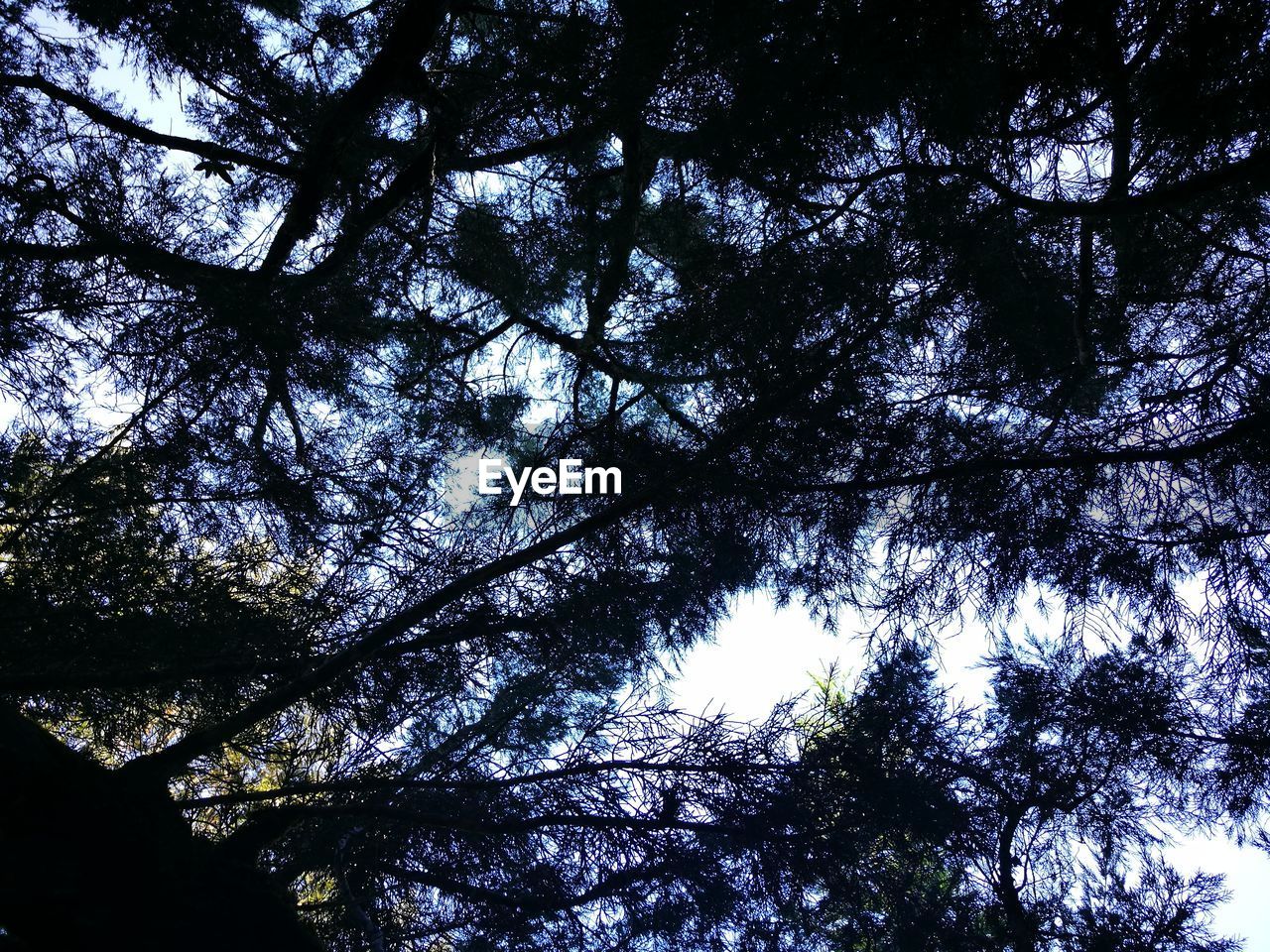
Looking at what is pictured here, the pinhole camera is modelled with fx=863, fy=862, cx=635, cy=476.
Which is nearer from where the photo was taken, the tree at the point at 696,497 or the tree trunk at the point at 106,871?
the tree trunk at the point at 106,871

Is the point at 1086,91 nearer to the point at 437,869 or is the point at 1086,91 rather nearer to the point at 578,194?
the point at 578,194

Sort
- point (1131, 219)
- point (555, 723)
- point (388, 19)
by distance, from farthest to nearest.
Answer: point (388, 19) < point (555, 723) < point (1131, 219)

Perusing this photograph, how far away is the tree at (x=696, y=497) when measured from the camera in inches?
83.7

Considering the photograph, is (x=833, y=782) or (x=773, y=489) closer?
(x=833, y=782)

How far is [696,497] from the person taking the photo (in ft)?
7.84

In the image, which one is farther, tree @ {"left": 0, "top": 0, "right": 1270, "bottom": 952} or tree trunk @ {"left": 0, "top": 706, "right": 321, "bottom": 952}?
tree @ {"left": 0, "top": 0, "right": 1270, "bottom": 952}

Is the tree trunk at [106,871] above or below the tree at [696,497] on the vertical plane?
below

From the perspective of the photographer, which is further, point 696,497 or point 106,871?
point 696,497

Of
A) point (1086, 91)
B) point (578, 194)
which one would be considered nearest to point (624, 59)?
point (578, 194)

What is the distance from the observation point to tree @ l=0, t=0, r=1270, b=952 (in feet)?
6.97

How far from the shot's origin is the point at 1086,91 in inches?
83.5

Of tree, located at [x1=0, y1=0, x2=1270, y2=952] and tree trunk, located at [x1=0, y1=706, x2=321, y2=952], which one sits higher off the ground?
tree, located at [x1=0, y1=0, x2=1270, y2=952]

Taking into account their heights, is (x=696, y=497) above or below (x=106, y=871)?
above

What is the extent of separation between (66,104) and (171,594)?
172cm
